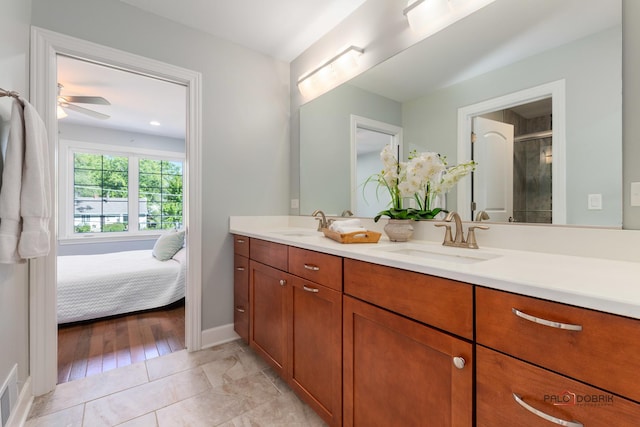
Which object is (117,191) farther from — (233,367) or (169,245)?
(233,367)

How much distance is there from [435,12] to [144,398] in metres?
2.56

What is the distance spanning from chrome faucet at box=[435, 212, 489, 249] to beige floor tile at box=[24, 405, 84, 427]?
196 centimetres

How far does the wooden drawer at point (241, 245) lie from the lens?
79.4 inches

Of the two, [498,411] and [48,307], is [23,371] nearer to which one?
[48,307]

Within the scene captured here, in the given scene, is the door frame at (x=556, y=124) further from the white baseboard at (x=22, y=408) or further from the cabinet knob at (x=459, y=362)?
the white baseboard at (x=22, y=408)

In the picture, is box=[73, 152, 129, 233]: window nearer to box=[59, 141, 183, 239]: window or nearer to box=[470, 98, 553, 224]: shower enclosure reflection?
box=[59, 141, 183, 239]: window

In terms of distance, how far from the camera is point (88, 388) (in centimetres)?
164

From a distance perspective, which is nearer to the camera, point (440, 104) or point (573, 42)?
point (573, 42)

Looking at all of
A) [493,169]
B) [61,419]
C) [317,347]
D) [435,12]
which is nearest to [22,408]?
[61,419]

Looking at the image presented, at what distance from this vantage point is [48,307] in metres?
1.60

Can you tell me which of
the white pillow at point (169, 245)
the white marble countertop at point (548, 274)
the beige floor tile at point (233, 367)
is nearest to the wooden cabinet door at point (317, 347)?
the white marble countertop at point (548, 274)

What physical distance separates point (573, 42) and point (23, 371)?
2.91 m

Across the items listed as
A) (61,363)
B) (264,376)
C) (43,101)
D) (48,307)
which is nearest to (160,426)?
(264,376)

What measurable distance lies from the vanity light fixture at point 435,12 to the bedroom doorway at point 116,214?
170 cm
